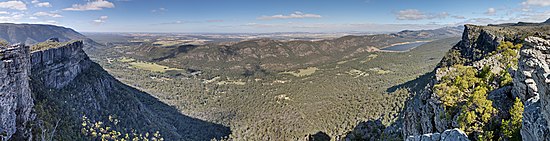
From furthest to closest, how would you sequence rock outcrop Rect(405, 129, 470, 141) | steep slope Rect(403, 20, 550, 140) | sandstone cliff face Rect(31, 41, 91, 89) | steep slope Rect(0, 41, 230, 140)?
1. sandstone cliff face Rect(31, 41, 91, 89)
2. steep slope Rect(0, 41, 230, 140)
3. steep slope Rect(403, 20, 550, 140)
4. rock outcrop Rect(405, 129, 470, 141)

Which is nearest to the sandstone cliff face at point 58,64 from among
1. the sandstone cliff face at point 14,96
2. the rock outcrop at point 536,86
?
the sandstone cliff face at point 14,96

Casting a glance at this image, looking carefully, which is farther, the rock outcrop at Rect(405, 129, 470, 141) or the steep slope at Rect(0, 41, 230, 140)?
the steep slope at Rect(0, 41, 230, 140)

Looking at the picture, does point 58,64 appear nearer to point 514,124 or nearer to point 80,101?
point 80,101

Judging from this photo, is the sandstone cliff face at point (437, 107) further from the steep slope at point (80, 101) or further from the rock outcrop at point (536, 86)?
the steep slope at point (80, 101)

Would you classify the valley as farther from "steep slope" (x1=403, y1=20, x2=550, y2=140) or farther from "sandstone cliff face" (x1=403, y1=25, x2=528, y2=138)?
"steep slope" (x1=403, y1=20, x2=550, y2=140)

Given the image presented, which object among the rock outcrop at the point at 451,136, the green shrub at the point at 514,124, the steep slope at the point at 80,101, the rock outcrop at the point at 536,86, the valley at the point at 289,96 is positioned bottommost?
the valley at the point at 289,96

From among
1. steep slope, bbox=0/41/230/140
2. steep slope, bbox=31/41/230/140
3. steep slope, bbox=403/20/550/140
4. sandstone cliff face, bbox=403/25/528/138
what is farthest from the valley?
steep slope, bbox=403/20/550/140

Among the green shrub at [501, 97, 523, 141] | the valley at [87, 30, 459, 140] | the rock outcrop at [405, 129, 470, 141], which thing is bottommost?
the valley at [87, 30, 459, 140]
